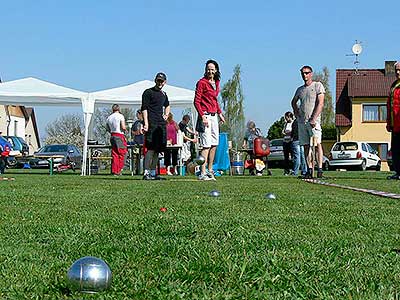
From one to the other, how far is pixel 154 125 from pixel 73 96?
9.40 m

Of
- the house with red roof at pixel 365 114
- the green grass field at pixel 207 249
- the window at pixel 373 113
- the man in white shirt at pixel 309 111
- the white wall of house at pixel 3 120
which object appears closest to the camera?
the green grass field at pixel 207 249

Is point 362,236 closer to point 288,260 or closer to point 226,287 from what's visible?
point 288,260

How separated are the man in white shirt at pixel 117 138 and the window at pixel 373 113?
41637 millimetres

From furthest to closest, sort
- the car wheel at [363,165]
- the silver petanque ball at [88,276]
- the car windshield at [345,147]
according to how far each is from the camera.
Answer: the car windshield at [345,147], the car wheel at [363,165], the silver petanque ball at [88,276]

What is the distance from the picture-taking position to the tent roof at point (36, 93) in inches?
885

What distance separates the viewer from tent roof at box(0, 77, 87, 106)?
2248cm

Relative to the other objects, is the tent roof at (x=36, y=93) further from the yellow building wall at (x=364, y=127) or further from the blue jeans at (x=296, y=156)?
the yellow building wall at (x=364, y=127)

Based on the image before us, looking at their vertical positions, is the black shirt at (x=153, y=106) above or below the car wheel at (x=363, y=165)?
above

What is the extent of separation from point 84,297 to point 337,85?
6022cm

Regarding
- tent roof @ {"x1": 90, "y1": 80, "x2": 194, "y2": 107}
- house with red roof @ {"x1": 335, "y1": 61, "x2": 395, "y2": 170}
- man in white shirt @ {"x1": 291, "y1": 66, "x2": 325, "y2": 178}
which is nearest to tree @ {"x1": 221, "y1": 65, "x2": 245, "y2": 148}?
house with red roof @ {"x1": 335, "y1": 61, "x2": 395, "y2": 170}

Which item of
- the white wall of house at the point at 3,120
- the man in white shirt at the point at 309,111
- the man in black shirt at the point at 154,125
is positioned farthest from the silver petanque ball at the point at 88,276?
the white wall of house at the point at 3,120

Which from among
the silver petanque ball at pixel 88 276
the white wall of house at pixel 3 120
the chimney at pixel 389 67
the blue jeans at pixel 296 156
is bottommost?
the silver petanque ball at pixel 88 276

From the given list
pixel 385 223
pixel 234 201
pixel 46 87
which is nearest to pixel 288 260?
pixel 385 223

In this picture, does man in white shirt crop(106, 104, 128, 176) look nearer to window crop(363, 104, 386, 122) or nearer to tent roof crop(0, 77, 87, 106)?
tent roof crop(0, 77, 87, 106)
